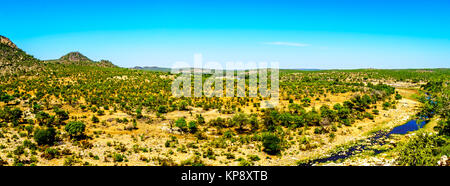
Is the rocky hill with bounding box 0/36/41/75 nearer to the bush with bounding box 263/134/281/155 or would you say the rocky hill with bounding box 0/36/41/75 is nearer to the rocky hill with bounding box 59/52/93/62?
the rocky hill with bounding box 59/52/93/62

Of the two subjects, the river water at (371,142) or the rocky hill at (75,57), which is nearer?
the river water at (371,142)

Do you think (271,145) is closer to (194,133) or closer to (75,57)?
(194,133)

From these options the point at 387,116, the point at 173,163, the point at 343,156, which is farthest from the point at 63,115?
the point at 387,116

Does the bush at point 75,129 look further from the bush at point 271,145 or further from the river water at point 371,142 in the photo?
the river water at point 371,142

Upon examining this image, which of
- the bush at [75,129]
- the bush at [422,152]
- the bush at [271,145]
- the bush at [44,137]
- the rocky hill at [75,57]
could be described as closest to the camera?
the bush at [422,152]

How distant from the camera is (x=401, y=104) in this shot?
44.5m

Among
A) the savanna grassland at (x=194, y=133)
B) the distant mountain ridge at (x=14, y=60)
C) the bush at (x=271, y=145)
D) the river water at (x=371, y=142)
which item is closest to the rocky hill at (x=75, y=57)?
the distant mountain ridge at (x=14, y=60)

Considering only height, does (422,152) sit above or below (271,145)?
above

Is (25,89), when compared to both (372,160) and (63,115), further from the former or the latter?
(372,160)

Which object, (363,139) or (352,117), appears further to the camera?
(352,117)

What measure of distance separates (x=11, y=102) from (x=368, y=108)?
2379 inches

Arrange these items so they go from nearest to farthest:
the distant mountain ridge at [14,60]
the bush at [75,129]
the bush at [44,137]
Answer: the bush at [44,137] < the bush at [75,129] < the distant mountain ridge at [14,60]

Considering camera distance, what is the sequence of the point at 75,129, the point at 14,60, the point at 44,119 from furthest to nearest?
the point at 14,60 < the point at 44,119 < the point at 75,129

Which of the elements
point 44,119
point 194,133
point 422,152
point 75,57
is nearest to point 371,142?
point 422,152
